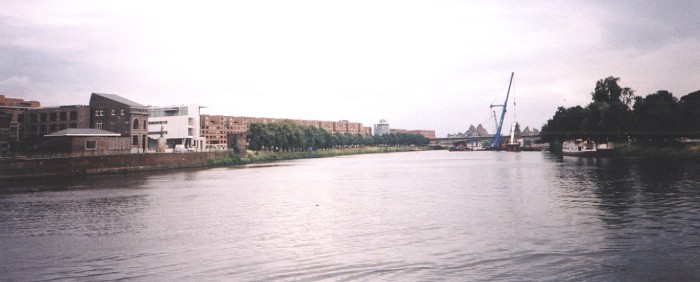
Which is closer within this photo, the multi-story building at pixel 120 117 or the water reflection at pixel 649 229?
the water reflection at pixel 649 229

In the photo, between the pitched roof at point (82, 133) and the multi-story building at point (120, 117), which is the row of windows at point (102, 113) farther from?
the pitched roof at point (82, 133)

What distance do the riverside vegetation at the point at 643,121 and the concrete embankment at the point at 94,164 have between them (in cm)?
8246

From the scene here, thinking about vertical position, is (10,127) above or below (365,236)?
above

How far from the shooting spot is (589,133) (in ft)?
391

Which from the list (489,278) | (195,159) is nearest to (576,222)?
(489,278)

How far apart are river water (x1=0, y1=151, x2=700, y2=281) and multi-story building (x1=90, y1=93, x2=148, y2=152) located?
194 feet

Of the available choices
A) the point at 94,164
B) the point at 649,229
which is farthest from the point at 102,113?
the point at 649,229

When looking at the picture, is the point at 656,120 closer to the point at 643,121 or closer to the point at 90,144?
the point at 643,121

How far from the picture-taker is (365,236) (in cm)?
2381

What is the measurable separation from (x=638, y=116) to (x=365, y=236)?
9161cm

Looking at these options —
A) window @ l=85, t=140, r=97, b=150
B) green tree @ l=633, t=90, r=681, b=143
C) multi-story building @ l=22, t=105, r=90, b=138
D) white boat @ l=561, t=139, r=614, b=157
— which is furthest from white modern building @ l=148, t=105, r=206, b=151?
green tree @ l=633, t=90, r=681, b=143

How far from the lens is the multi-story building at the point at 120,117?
326ft

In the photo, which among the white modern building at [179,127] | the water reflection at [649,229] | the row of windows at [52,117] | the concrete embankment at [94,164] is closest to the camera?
the water reflection at [649,229]

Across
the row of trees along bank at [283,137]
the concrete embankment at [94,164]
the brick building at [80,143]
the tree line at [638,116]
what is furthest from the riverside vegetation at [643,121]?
the brick building at [80,143]
